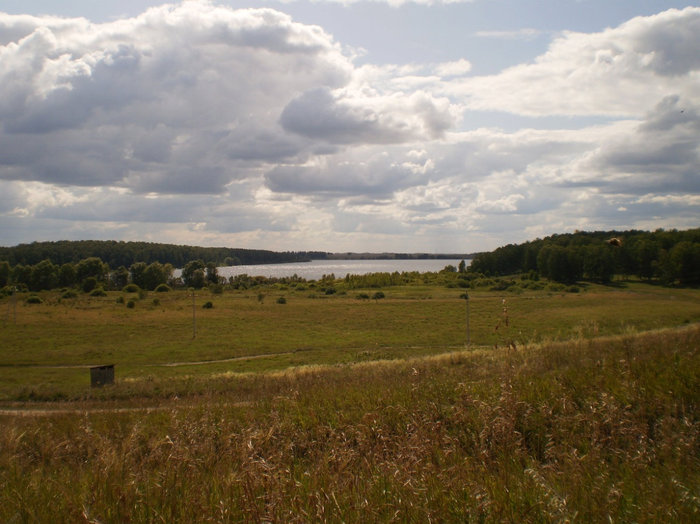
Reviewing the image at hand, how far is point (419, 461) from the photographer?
4.41m

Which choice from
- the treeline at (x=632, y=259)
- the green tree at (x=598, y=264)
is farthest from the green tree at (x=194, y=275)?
the green tree at (x=598, y=264)

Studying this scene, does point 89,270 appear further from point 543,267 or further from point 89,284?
point 543,267

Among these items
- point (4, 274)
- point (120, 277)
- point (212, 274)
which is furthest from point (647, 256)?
point (4, 274)

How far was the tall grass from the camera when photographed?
3367mm

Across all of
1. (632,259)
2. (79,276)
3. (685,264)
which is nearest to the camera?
(685,264)

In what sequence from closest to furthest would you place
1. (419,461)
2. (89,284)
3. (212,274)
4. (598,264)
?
1. (419,461)
2. (598,264)
3. (89,284)
4. (212,274)

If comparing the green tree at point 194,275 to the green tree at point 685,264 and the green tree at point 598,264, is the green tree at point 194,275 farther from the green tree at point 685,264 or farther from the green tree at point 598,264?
the green tree at point 685,264

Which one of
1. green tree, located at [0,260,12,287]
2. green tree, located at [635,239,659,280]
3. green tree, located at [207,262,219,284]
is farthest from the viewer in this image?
green tree, located at [207,262,219,284]

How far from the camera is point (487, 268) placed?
163500 millimetres

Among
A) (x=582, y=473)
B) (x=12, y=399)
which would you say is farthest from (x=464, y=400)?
(x=12, y=399)

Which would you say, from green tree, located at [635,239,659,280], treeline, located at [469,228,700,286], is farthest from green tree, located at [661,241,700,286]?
green tree, located at [635,239,659,280]

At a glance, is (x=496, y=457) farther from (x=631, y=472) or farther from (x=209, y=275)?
(x=209, y=275)

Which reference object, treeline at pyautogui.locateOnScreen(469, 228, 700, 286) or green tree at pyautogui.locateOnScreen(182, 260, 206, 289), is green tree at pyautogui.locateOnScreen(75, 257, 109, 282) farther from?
treeline at pyautogui.locateOnScreen(469, 228, 700, 286)

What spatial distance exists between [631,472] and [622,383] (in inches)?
95.1
